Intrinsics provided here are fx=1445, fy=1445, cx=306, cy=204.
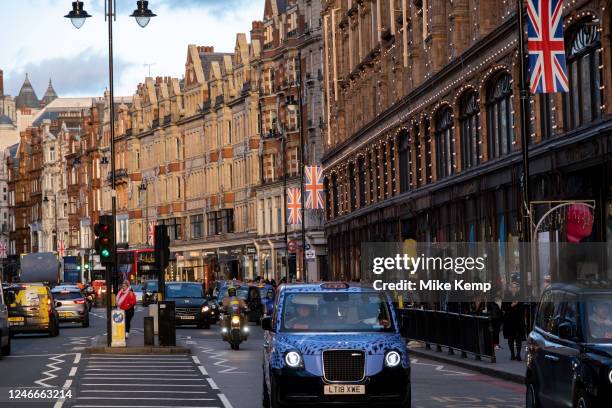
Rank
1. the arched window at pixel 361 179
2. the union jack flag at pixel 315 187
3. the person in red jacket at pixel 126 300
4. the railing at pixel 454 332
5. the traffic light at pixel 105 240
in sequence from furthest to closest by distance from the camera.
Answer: the arched window at pixel 361 179
the union jack flag at pixel 315 187
the person in red jacket at pixel 126 300
the traffic light at pixel 105 240
the railing at pixel 454 332

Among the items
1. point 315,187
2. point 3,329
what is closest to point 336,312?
point 3,329

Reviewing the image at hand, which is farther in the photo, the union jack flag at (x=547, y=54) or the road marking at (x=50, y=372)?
the union jack flag at (x=547, y=54)

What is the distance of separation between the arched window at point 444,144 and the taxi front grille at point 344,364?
106ft

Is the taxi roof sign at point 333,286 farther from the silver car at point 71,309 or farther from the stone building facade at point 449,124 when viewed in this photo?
the silver car at point 71,309

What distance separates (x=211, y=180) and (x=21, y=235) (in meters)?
82.9

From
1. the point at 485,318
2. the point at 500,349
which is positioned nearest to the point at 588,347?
the point at 485,318

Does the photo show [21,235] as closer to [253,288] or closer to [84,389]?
[253,288]

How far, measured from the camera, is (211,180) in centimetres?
11425

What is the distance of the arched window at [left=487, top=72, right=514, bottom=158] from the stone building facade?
5cm

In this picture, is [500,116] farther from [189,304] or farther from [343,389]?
[343,389]

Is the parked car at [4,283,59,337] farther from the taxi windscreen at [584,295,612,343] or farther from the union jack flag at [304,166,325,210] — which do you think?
the taxi windscreen at [584,295,612,343]

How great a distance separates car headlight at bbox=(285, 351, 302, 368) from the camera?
18297 millimetres

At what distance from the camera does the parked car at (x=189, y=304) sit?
5297 cm

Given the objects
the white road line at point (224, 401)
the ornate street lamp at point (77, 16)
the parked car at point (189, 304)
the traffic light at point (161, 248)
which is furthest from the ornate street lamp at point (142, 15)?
the parked car at point (189, 304)
